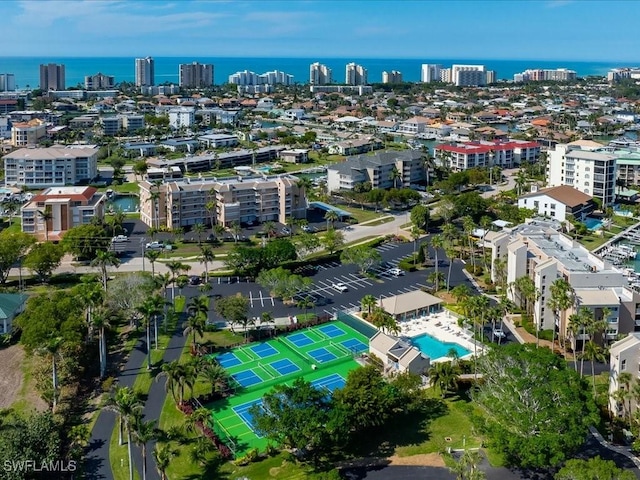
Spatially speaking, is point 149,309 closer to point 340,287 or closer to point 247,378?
point 247,378

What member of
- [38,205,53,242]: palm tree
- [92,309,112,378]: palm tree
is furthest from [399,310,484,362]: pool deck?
[38,205,53,242]: palm tree

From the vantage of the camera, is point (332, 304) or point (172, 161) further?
point (172, 161)

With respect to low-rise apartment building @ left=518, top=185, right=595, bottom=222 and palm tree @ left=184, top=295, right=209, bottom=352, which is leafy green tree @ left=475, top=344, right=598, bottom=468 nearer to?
palm tree @ left=184, top=295, right=209, bottom=352

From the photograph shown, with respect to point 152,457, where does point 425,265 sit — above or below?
above

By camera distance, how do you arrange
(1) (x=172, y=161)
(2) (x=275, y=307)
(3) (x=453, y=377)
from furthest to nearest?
(1) (x=172, y=161) < (2) (x=275, y=307) < (3) (x=453, y=377)

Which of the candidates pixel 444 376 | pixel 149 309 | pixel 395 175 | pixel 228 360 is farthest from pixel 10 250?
pixel 395 175

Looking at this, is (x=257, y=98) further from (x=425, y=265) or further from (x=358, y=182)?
(x=425, y=265)

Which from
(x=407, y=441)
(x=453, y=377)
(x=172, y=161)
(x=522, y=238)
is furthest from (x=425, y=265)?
(x=172, y=161)
